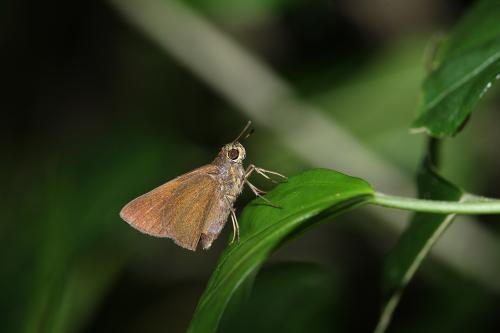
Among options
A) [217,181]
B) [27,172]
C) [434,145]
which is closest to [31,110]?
[27,172]

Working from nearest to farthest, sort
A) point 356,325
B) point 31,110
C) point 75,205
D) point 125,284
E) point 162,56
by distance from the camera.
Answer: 1. point 75,205
2. point 125,284
3. point 356,325
4. point 162,56
5. point 31,110

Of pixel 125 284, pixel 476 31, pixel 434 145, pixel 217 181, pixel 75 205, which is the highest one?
pixel 476 31

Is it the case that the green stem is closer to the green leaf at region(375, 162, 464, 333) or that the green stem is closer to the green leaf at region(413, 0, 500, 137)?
the green leaf at region(375, 162, 464, 333)

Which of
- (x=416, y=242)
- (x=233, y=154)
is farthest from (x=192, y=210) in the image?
(x=416, y=242)

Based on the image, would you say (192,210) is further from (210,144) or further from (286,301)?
(210,144)

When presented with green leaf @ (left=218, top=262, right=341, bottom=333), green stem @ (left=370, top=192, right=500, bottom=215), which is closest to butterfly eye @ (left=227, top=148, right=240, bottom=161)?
green leaf @ (left=218, top=262, right=341, bottom=333)

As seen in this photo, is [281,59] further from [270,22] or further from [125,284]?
[125,284]
